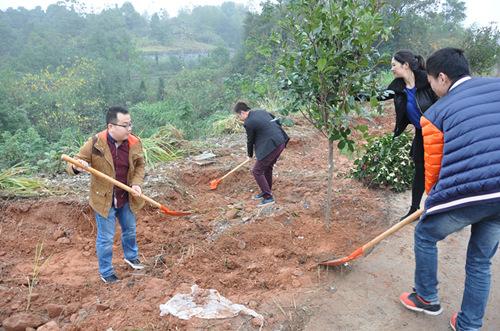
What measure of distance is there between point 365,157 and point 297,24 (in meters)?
2.32

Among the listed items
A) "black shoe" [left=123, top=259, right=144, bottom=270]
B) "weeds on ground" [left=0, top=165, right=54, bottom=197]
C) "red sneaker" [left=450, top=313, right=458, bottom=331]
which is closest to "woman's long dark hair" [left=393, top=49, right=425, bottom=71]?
"red sneaker" [left=450, top=313, right=458, bottom=331]

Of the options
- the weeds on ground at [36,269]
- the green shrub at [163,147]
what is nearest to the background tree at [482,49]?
the green shrub at [163,147]

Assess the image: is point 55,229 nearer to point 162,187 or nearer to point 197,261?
point 162,187

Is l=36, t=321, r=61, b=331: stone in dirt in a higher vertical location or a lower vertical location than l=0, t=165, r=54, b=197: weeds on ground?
lower

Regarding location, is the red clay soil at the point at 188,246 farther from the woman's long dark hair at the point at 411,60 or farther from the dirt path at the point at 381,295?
the woman's long dark hair at the point at 411,60

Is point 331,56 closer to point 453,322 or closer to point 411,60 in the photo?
point 411,60

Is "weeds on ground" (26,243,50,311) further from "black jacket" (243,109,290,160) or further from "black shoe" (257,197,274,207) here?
"black jacket" (243,109,290,160)

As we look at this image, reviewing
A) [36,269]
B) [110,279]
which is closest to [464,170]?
[110,279]

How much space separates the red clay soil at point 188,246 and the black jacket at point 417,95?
3.90 feet

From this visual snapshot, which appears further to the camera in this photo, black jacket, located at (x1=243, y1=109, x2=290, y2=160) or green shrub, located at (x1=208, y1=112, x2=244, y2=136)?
green shrub, located at (x1=208, y1=112, x2=244, y2=136)

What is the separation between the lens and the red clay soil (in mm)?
2902

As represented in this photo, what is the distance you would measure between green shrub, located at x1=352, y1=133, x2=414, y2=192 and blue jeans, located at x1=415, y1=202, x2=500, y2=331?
230 cm

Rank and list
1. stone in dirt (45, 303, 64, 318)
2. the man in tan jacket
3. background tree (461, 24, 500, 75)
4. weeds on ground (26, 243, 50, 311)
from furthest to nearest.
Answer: background tree (461, 24, 500, 75), weeds on ground (26, 243, 50, 311), the man in tan jacket, stone in dirt (45, 303, 64, 318)

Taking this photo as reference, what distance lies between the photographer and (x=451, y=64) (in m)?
2.27
